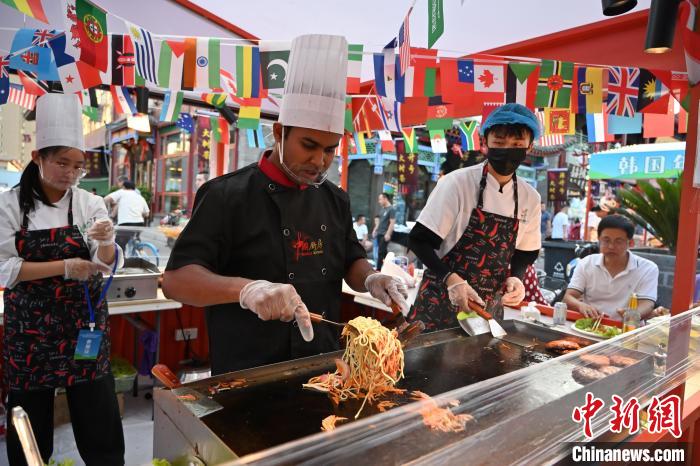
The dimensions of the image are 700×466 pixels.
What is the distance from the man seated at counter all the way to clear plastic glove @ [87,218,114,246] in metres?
3.69

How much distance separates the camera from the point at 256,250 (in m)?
1.84

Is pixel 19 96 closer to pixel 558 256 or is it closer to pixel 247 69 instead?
pixel 247 69

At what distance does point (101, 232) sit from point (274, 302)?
5.76 ft

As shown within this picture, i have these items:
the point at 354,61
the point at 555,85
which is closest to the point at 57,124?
the point at 354,61

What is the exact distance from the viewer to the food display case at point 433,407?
1.05 meters

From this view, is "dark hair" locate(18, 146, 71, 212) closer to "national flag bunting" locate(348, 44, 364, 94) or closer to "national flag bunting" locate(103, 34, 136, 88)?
"national flag bunting" locate(103, 34, 136, 88)

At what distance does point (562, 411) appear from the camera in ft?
5.04

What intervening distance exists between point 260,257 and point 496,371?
3.87 ft

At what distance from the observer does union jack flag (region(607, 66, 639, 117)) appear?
13.5 ft

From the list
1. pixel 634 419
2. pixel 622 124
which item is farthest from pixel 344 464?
pixel 622 124

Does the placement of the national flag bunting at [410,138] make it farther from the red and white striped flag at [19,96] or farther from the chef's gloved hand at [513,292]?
the red and white striped flag at [19,96]

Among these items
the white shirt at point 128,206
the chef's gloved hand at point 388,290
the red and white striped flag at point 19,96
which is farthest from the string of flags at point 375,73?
the white shirt at point 128,206
